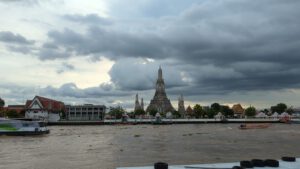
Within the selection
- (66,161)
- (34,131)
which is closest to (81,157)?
(66,161)

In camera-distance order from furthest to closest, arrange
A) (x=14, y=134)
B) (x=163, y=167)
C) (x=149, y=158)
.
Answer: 1. (x=14, y=134)
2. (x=149, y=158)
3. (x=163, y=167)

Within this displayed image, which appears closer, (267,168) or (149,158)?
(267,168)

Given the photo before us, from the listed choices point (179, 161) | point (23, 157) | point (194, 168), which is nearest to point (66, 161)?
point (23, 157)

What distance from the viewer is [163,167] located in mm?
15234

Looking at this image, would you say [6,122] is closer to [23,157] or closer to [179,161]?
[23,157]

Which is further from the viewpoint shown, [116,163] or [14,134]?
[14,134]

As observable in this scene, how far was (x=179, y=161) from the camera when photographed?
45500 mm

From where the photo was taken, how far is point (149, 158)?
1925 inches

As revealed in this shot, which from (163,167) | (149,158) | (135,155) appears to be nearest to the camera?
(163,167)

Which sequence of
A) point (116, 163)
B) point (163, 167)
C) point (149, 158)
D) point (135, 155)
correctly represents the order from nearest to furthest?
point (163, 167), point (116, 163), point (149, 158), point (135, 155)

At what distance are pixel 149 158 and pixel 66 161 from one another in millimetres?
9205

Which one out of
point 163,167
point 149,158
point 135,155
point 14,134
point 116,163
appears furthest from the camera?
point 14,134

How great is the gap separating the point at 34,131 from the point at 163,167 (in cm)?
10001

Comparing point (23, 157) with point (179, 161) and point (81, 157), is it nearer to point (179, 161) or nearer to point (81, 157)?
point (81, 157)
